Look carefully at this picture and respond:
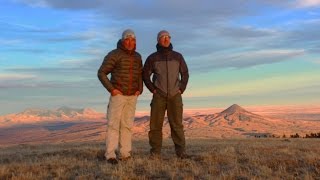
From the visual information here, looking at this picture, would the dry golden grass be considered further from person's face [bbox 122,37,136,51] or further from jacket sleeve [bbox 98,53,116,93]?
person's face [bbox 122,37,136,51]

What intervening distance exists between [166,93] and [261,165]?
2658mm

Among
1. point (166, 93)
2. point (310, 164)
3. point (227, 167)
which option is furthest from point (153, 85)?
point (310, 164)

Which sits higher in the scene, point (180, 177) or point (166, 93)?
point (166, 93)

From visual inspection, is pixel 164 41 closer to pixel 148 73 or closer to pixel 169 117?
pixel 148 73

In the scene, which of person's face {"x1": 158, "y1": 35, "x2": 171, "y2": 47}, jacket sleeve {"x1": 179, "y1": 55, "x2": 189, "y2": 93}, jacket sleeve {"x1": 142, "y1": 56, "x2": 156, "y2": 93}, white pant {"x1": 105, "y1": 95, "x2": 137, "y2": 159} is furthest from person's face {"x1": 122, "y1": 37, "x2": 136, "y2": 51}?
jacket sleeve {"x1": 179, "y1": 55, "x2": 189, "y2": 93}

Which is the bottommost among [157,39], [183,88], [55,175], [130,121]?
[55,175]

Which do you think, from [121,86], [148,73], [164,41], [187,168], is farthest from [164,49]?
[187,168]

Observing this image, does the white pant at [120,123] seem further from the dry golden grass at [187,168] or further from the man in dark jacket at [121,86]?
the dry golden grass at [187,168]

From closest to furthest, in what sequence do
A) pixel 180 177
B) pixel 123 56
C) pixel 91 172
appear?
pixel 180 177
pixel 91 172
pixel 123 56

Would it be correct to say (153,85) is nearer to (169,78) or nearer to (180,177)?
(169,78)

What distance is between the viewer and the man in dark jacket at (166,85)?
37.3 feet

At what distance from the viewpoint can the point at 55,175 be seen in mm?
9461

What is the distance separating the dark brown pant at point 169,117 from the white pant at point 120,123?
48cm

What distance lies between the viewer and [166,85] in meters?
11.4
